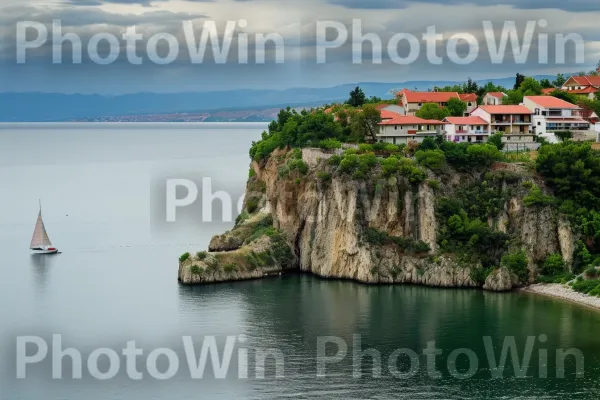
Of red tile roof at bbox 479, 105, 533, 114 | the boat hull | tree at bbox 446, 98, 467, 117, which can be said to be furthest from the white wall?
the boat hull

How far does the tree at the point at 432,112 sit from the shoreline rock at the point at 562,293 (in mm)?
20429

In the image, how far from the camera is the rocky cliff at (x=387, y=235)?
241 ft

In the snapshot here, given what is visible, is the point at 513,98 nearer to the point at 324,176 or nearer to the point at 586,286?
the point at 324,176

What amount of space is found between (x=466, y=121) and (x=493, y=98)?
10.1 m

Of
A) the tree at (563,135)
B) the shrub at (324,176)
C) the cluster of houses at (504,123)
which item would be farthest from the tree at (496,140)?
the shrub at (324,176)

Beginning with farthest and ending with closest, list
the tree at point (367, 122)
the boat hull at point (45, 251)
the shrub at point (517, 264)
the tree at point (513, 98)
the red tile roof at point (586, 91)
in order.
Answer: the red tile roof at point (586, 91) → the tree at point (513, 98) → the boat hull at point (45, 251) → the tree at point (367, 122) → the shrub at point (517, 264)

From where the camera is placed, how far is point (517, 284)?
72312 millimetres

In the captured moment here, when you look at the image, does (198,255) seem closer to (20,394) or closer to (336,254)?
(336,254)

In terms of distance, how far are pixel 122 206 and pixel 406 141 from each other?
145 feet

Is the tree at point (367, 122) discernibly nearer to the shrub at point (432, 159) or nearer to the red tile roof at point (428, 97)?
the shrub at point (432, 159)

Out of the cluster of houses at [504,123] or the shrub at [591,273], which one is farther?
the cluster of houses at [504,123]

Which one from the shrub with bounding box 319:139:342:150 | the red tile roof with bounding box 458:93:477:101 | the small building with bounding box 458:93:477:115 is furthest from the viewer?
the red tile roof with bounding box 458:93:477:101

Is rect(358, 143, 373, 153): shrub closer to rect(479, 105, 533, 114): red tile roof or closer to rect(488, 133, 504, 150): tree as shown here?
rect(488, 133, 504, 150): tree

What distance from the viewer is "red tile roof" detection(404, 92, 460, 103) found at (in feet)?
304
